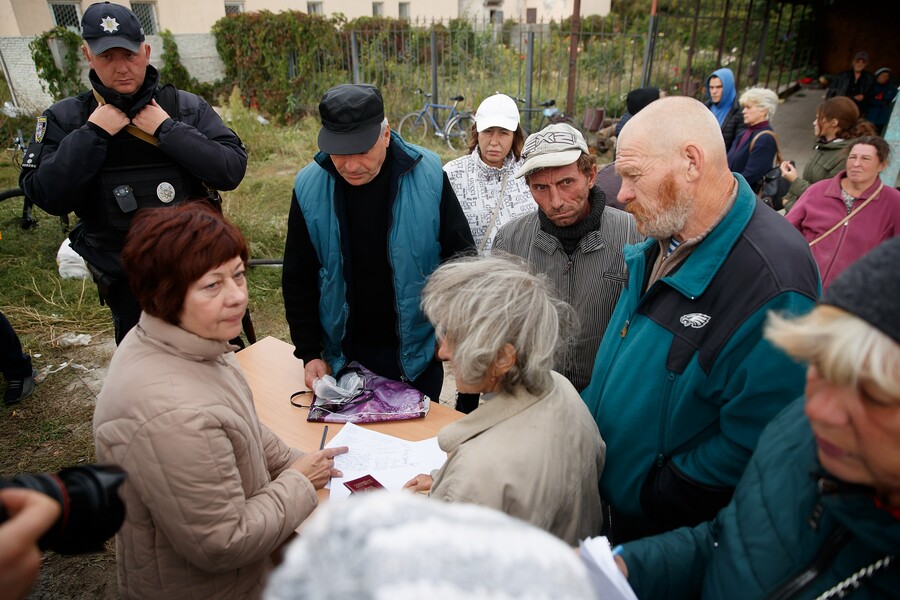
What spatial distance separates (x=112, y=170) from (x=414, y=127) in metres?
9.21

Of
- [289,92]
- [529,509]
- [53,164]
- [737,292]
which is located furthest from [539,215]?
[289,92]

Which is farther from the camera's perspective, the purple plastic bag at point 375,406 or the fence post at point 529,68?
the fence post at point 529,68

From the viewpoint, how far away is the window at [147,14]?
13.6m

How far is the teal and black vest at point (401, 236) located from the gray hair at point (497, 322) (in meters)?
0.98

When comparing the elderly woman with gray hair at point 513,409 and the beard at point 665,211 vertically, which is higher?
the beard at point 665,211

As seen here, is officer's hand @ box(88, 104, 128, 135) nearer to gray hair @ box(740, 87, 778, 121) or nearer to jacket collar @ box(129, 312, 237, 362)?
jacket collar @ box(129, 312, 237, 362)

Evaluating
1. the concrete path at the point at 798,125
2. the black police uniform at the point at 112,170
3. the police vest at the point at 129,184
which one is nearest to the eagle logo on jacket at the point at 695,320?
the black police uniform at the point at 112,170

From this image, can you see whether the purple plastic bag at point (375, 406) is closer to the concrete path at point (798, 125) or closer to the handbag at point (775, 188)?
the handbag at point (775, 188)

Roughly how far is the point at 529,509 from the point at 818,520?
1.92 feet

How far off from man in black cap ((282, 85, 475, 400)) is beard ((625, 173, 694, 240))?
3.30 feet

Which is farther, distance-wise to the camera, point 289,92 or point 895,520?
point 289,92

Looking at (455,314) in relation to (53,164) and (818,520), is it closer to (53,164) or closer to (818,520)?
(818,520)

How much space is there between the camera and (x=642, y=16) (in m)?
21.7

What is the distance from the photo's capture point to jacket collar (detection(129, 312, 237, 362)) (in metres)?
1.49
